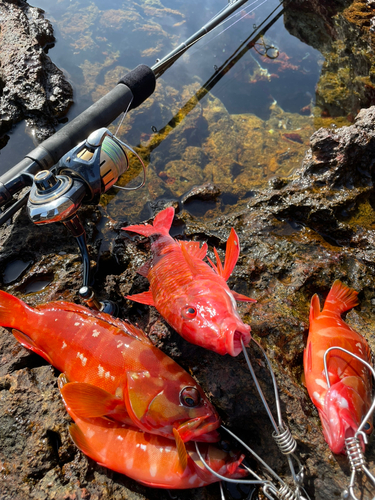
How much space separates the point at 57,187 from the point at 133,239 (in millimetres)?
1162

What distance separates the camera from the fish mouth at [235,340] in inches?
73.9

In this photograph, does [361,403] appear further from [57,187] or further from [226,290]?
[57,187]

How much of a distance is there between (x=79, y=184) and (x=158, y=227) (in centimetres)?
90

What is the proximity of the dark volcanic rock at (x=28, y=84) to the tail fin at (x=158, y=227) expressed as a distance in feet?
7.72

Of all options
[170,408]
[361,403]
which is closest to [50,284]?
[170,408]

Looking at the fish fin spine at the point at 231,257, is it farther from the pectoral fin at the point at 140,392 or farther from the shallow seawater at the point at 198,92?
the shallow seawater at the point at 198,92

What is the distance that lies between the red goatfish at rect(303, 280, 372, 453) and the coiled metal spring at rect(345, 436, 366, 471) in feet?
0.47

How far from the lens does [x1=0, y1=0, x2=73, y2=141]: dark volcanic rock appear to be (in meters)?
4.30

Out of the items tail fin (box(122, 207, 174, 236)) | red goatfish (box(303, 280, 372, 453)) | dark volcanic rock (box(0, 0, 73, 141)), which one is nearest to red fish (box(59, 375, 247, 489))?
red goatfish (box(303, 280, 372, 453))

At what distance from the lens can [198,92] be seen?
537 cm

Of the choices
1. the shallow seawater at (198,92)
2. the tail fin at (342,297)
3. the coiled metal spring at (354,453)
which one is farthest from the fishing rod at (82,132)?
the coiled metal spring at (354,453)

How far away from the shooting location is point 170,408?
2.17m

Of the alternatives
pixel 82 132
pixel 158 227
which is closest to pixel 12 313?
pixel 158 227

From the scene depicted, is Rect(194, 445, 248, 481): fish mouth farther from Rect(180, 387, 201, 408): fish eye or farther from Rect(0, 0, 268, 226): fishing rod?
Rect(0, 0, 268, 226): fishing rod
